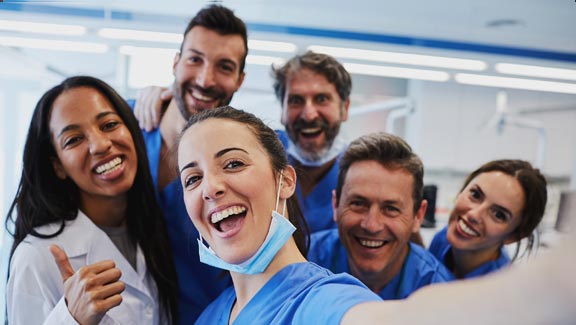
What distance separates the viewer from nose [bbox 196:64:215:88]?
5.47 ft

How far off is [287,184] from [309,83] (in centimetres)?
91

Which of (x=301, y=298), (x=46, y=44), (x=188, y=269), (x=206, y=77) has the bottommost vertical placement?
(x=188, y=269)

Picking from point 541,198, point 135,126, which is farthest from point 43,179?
point 541,198

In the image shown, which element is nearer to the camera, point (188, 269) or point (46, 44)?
point (188, 269)

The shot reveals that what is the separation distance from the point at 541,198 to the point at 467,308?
4.79 ft

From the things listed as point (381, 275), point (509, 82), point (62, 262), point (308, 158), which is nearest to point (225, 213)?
point (62, 262)

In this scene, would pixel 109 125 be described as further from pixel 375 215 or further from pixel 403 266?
pixel 403 266

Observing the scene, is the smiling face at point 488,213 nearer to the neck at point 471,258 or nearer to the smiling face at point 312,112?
the neck at point 471,258

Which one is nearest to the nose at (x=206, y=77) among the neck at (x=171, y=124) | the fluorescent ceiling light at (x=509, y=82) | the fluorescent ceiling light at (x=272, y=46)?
the neck at (x=171, y=124)

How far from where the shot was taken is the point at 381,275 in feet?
5.07

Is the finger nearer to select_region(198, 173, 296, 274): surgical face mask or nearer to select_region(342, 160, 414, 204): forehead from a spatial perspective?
select_region(198, 173, 296, 274): surgical face mask

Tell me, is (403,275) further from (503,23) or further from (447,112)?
(447,112)

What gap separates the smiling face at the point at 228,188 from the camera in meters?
1.02

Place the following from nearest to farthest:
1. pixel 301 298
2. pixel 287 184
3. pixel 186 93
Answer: pixel 301 298
pixel 287 184
pixel 186 93
